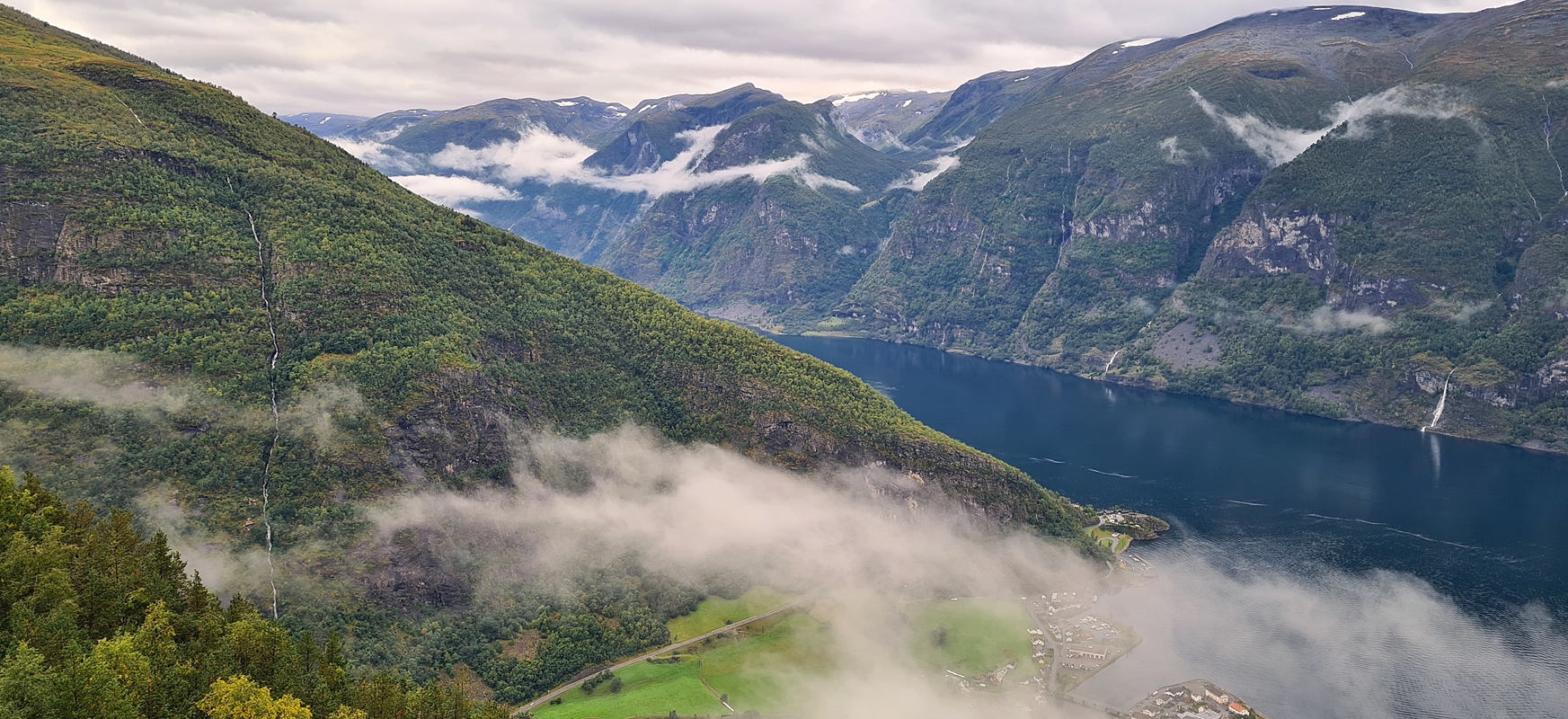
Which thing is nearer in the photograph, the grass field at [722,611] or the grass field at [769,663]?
the grass field at [769,663]

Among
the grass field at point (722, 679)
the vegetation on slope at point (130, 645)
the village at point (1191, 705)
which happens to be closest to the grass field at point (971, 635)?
the grass field at point (722, 679)

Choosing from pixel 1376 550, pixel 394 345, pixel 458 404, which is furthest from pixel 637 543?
pixel 1376 550

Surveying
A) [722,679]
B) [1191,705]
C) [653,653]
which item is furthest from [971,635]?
[653,653]

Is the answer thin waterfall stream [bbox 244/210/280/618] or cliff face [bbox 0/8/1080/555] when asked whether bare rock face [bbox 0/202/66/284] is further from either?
thin waterfall stream [bbox 244/210/280/618]

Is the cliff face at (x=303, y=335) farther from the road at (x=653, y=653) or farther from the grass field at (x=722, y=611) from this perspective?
the road at (x=653, y=653)

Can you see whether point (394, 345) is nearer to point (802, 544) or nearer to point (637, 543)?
point (637, 543)

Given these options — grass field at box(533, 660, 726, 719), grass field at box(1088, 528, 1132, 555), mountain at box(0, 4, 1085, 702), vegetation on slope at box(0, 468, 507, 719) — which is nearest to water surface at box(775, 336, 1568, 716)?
grass field at box(1088, 528, 1132, 555)
